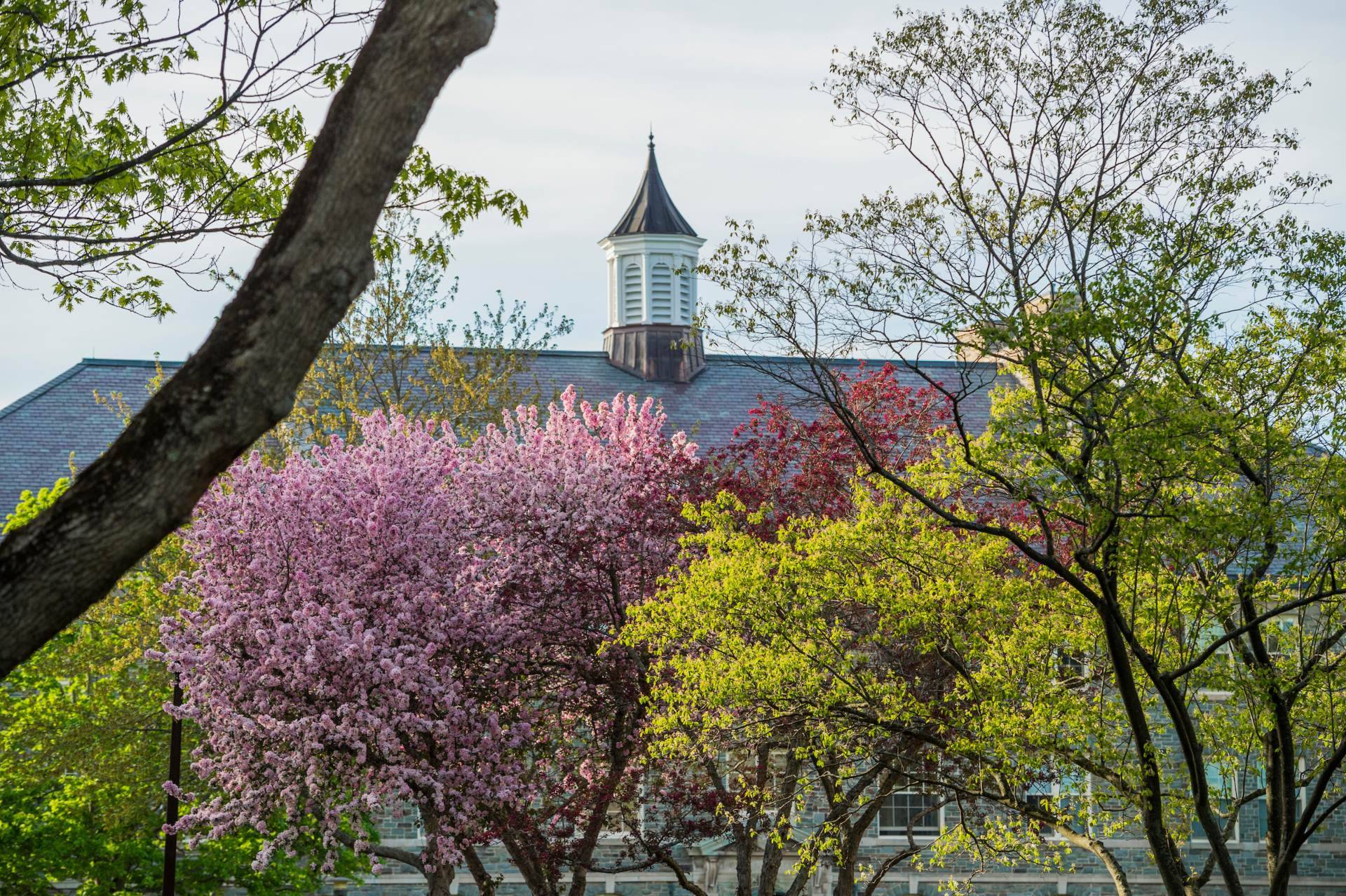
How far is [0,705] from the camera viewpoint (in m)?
20.4

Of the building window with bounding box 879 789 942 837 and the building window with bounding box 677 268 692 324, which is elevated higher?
the building window with bounding box 677 268 692 324

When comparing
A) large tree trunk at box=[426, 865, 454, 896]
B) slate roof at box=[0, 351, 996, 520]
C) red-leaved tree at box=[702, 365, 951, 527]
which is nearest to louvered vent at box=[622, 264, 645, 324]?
slate roof at box=[0, 351, 996, 520]

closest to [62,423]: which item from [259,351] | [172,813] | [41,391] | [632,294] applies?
[41,391]

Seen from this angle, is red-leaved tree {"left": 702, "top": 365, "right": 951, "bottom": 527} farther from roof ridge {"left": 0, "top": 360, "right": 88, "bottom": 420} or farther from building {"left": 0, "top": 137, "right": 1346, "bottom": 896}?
roof ridge {"left": 0, "top": 360, "right": 88, "bottom": 420}

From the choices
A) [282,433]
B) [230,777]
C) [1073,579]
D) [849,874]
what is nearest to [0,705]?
[230,777]

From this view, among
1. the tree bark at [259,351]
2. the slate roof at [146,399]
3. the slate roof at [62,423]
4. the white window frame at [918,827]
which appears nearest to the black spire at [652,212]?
the slate roof at [146,399]

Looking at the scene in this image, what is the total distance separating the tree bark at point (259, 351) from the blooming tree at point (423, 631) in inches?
476

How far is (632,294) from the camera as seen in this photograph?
3766 centimetres

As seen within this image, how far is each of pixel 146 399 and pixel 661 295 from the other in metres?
12.0

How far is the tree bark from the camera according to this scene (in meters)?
4.53

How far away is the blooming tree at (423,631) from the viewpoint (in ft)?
55.7

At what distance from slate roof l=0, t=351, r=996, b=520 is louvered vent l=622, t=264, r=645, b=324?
47.9 inches

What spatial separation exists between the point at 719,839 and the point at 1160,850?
14534 millimetres

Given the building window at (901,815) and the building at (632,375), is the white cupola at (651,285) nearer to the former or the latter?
the building at (632,375)
